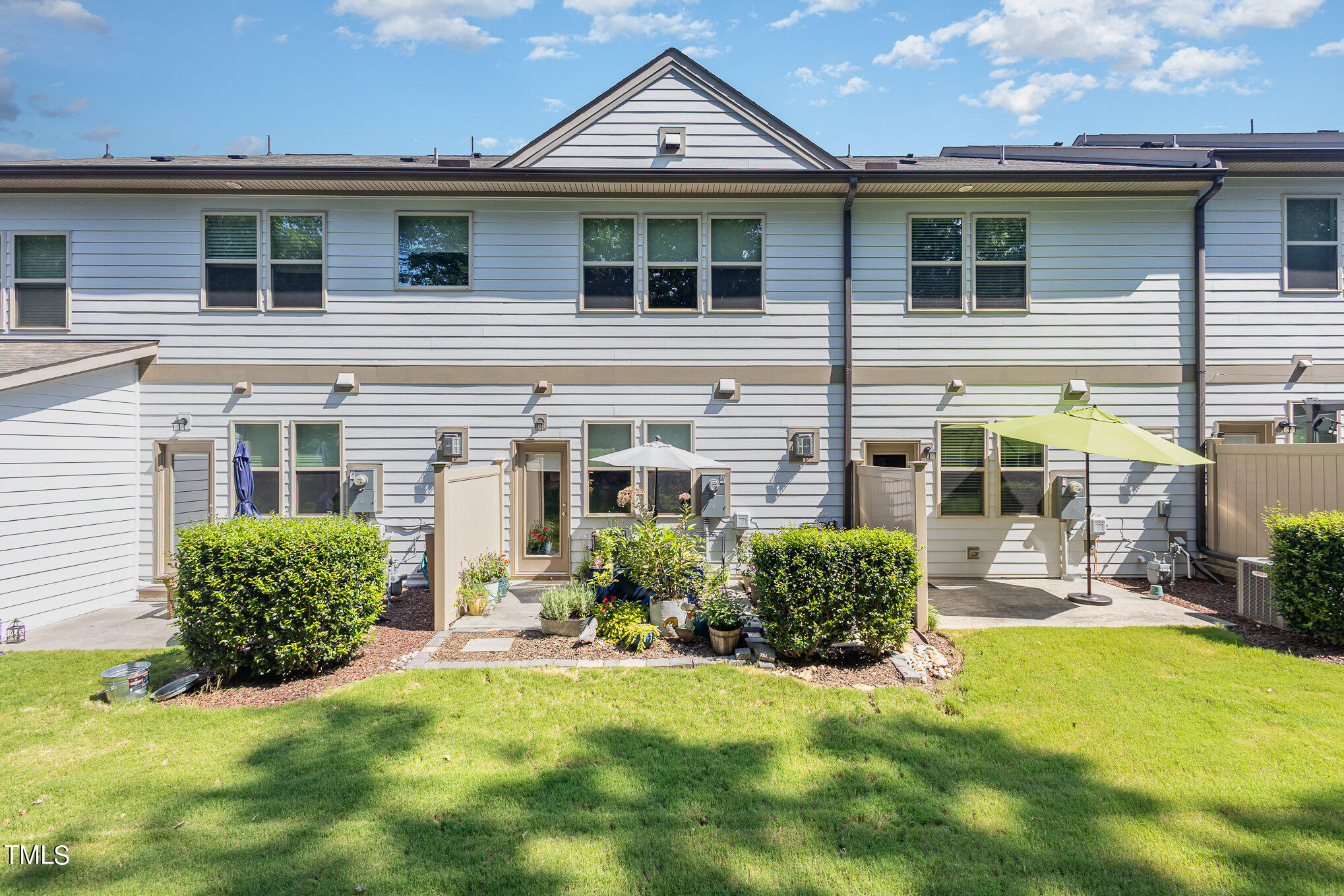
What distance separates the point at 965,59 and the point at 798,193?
4292 millimetres

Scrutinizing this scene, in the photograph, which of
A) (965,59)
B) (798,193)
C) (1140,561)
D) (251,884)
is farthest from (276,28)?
(1140,561)

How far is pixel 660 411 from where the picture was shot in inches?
329

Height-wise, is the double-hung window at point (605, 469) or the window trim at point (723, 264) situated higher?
the window trim at point (723, 264)

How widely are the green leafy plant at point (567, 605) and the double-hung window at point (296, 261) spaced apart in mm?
5638

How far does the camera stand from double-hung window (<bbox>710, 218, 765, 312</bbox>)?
8414mm

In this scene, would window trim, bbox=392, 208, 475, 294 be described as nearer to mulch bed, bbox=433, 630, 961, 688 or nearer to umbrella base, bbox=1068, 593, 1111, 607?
mulch bed, bbox=433, 630, 961, 688

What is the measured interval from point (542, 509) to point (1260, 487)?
387 inches

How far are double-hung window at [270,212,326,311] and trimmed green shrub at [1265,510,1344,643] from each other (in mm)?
11783

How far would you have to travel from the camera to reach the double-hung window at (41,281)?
26.7 feet

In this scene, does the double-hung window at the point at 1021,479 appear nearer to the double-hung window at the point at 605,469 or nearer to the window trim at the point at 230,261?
the double-hung window at the point at 605,469

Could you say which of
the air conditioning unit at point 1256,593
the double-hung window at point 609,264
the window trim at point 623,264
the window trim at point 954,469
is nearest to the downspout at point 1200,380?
→ the air conditioning unit at point 1256,593

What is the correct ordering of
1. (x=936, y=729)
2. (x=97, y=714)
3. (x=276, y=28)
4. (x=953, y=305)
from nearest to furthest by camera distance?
1. (x=936, y=729)
2. (x=97, y=714)
3. (x=953, y=305)
4. (x=276, y=28)

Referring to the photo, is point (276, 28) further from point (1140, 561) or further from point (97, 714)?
point (1140, 561)

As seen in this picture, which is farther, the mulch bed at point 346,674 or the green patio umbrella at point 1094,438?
the green patio umbrella at point 1094,438
